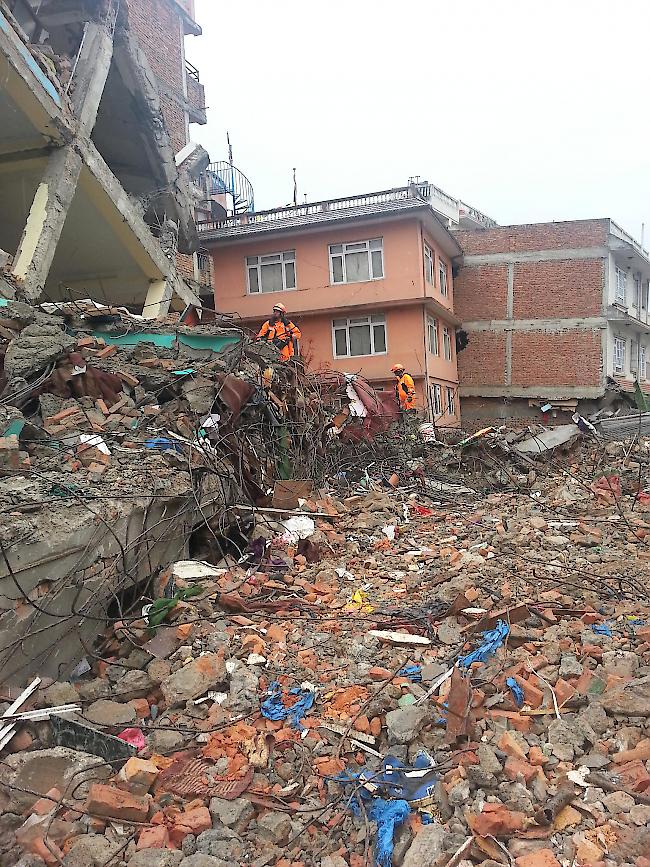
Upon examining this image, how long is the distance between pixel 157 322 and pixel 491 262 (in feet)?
57.1

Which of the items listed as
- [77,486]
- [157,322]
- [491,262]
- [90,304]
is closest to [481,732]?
[77,486]

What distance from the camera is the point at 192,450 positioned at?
6039 mm

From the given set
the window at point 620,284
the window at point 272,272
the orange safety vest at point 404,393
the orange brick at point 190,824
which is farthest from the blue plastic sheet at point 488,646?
the window at point 620,284

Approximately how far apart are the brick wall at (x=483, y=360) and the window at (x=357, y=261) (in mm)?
6197

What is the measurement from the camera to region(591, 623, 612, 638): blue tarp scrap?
13.4 ft

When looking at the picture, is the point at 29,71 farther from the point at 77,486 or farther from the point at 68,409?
the point at 77,486

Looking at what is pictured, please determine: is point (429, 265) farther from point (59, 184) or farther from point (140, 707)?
point (140, 707)

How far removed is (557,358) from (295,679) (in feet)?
69.9

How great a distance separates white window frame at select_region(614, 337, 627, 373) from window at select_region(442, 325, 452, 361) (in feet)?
22.4

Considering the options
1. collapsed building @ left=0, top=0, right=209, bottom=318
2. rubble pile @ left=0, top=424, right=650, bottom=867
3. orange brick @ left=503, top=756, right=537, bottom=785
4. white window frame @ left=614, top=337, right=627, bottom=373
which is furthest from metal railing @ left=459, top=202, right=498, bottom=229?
orange brick @ left=503, top=756, right=537, bottom=785

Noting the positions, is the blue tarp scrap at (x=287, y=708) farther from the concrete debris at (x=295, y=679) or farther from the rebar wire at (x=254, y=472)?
the rebar wire at (x=254, y=472)

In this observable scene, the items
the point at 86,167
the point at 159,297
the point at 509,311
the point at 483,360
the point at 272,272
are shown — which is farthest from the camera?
the point at 483,360

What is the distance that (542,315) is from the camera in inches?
889

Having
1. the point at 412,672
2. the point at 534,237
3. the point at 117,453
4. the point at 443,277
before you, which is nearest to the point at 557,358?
the point at 534,237
